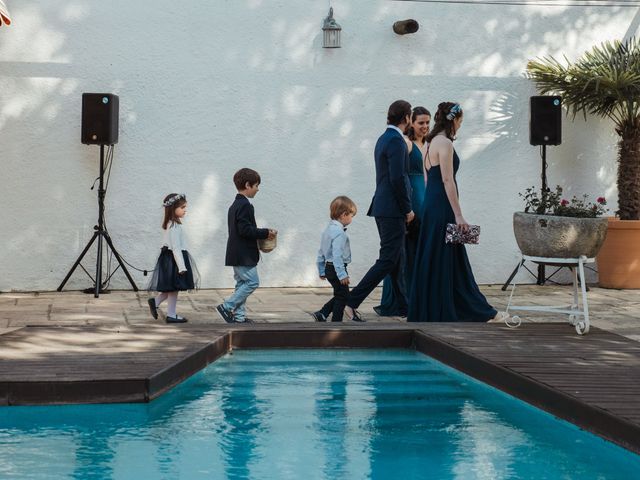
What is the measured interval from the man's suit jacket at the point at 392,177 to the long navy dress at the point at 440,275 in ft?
0.55

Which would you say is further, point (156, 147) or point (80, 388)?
point (156, 147)

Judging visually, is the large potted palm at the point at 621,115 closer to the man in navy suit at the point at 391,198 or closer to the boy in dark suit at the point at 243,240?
the man in navy suit at the point at 391,198

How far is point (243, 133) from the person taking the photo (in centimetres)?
986

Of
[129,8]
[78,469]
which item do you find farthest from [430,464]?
[129,8]

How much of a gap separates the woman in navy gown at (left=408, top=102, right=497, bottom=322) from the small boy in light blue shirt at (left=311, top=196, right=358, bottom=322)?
0.48 metres

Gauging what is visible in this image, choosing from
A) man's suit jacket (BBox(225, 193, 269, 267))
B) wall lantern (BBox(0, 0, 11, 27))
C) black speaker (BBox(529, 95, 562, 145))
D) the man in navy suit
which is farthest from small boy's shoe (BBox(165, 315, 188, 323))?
black speaker (BBox(529, 95, 562, 145))

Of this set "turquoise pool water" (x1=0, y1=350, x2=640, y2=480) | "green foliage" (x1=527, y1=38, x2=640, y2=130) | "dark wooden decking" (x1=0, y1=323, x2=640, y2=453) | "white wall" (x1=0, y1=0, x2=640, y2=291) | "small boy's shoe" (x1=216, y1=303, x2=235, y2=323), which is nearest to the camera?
"turquoise pool water" (x1=0, y1=350, x2=640, y2=480)

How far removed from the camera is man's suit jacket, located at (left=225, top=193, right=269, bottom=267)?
7168mm

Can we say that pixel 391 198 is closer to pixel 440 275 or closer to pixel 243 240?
pixel 440 275

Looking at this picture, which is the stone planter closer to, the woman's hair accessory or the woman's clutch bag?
the woman's clutch bag

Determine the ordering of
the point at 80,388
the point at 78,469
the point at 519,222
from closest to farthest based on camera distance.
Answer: the point at 78,469 → the point at 80,388 → the point at 519,222

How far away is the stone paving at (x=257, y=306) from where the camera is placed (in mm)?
7672

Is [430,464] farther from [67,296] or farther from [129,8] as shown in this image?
[129,8]

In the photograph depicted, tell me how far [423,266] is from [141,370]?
8.47 feet
